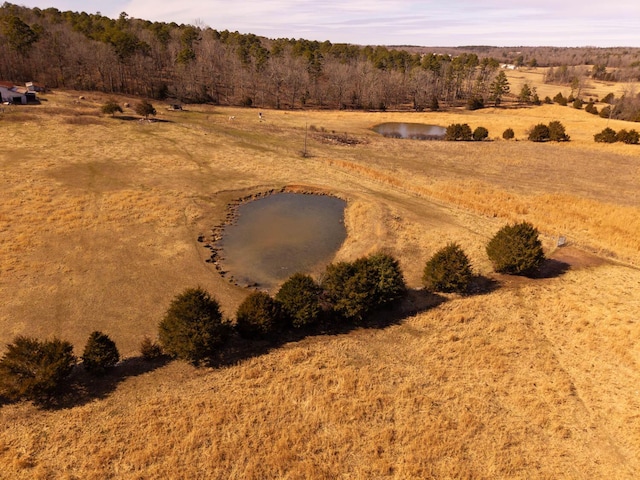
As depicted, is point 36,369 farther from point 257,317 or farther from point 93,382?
point 257,317

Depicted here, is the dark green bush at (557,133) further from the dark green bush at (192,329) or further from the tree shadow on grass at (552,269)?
the dark green bush at (192,329)

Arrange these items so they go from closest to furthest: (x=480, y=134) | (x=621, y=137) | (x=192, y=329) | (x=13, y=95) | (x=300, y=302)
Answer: (x=192, y=329) < (x=300, y=302) < (x=621, y=137) < (x=13, y=95) < (x=480, y=134)

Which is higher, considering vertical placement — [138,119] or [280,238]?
[138,119]

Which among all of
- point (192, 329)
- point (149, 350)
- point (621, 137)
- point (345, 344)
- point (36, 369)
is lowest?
point (345, 344)

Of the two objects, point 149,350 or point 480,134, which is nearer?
point 149,350

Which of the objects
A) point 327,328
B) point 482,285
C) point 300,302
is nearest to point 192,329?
point 300,302

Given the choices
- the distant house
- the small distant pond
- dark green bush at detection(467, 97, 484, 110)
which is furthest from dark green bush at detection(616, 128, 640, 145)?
the distant house

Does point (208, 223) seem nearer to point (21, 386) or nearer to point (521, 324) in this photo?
point (21, 386)
